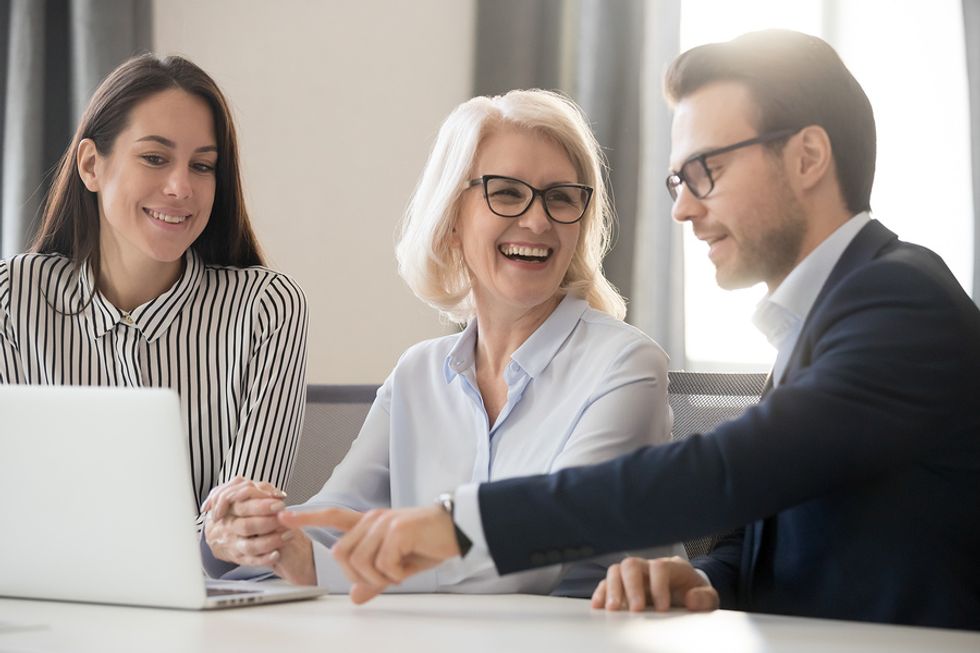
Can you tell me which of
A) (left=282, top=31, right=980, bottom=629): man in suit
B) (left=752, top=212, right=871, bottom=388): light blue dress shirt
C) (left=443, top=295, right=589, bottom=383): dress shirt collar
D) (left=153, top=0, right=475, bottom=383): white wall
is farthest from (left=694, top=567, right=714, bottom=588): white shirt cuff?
(left=153, top=0, right=475, bottom=383): white wall

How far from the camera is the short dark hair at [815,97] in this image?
56.1 inches

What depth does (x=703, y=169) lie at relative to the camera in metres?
1.47

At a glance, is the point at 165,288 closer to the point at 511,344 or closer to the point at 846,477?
the point at 511,344

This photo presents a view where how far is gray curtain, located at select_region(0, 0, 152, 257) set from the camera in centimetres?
338

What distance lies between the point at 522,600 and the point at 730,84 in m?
0.70

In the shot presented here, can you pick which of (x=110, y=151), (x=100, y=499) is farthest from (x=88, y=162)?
(x=100, y=499)

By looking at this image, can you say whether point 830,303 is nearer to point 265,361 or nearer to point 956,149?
point 265,361

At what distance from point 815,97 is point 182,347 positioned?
1.27 metres

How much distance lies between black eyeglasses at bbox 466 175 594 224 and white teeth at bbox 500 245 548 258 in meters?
0.05

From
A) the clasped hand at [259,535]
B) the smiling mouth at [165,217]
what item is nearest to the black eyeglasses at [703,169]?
the clasped hand at [259,535]

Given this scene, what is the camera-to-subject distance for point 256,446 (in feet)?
6.64

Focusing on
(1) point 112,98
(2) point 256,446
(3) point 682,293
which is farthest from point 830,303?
(3) point 682,293

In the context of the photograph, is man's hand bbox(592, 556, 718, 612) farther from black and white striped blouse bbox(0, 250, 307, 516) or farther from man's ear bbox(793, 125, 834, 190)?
black and white striped blouse bbox(0, 250, 307, 516)

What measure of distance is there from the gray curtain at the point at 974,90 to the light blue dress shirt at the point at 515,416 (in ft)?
4.37
